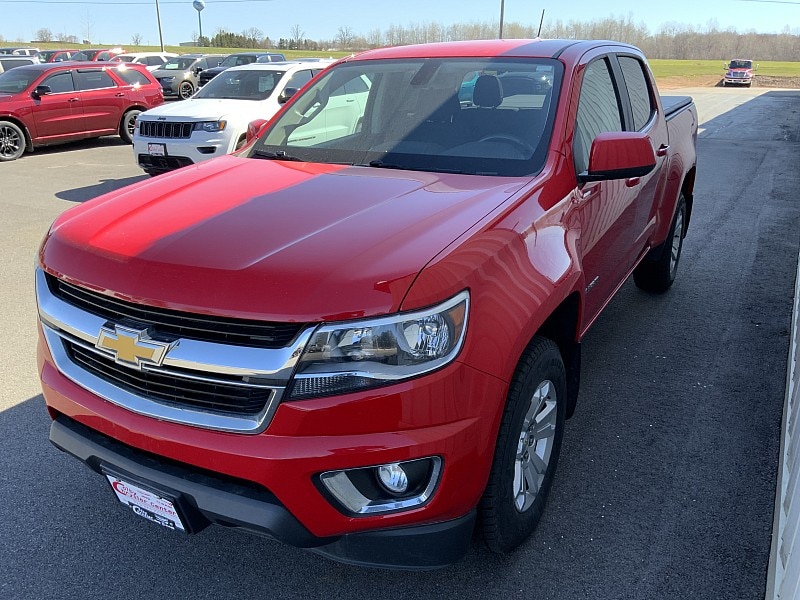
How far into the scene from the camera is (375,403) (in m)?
1.88

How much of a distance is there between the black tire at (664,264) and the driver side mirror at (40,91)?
11.4 metres

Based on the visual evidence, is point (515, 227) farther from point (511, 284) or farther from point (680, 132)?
point (680, 132)

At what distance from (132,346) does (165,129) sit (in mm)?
7936

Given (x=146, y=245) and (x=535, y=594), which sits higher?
(x=146, y=245)

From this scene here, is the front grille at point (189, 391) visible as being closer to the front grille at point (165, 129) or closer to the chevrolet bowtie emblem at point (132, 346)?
the chevrolet bowtie emblem at point (132, 346)

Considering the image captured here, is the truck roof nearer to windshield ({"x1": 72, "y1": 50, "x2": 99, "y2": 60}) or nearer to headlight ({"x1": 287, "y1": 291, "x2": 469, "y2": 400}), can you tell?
headlight ({"x1": 287, "y1": 291, "x2": 469, "y2": 400})

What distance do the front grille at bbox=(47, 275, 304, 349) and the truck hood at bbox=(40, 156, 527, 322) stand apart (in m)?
0.04

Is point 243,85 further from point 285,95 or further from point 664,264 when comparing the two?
point 664,264

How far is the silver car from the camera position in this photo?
23.4m

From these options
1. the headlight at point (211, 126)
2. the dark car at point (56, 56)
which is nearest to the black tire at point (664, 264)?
the headlight at point (211, 126)

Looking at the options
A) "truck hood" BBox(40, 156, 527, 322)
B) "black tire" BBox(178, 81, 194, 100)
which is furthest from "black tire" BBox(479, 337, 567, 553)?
"black tire" BBox(178, 81, 194, 100)

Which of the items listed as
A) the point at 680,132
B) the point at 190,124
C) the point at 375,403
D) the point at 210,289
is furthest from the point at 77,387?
the point at 190,124

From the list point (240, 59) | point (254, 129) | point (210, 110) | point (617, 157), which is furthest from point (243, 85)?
point (240, 59)

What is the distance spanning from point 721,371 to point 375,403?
3.01m
